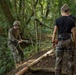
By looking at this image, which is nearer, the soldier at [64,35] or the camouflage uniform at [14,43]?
the soldier at [64,35]

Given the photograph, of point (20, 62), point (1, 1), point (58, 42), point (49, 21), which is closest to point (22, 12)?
point (49, 21)

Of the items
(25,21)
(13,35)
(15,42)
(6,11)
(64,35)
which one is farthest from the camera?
(25,21)

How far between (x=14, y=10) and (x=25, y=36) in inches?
86.9

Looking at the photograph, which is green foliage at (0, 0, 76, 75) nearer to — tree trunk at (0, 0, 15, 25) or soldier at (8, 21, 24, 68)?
tree trunk at (0, 0, 15, 25)

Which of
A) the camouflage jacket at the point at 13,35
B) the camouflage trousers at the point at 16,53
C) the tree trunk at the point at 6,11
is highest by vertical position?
the tree trunk at the point at 6,11

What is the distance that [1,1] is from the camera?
45.6ft

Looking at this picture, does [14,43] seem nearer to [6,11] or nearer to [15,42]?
[15,42]

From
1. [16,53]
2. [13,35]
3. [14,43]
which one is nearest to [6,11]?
[14,43]

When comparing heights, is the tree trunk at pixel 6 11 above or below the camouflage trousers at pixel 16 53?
above

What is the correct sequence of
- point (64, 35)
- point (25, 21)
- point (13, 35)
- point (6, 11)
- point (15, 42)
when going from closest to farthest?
point (64, 35), point (13, 35), point (15, 42), point (6, 11), point (25, 21)

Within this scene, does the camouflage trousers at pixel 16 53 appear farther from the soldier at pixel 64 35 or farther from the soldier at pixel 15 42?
the soldier at pixel 64 35

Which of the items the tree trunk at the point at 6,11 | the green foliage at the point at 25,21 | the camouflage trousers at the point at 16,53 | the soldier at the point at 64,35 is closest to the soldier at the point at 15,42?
the camouflage trousers at the point at 16,53

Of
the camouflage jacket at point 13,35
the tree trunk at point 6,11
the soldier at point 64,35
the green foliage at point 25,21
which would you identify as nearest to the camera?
the soldier at point 64,35

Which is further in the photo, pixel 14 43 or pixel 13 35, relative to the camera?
pixel 14 43
